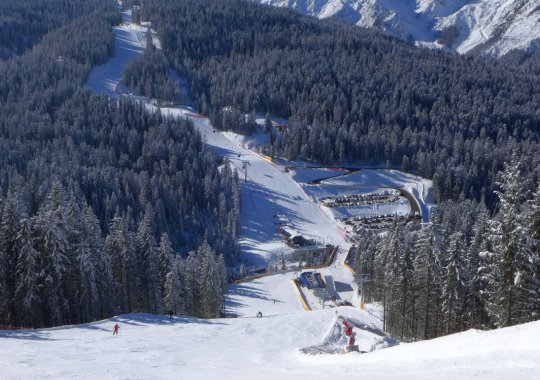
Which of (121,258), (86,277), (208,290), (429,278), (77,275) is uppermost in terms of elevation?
(429,278)

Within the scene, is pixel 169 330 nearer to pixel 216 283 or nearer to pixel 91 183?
pixel 216 283

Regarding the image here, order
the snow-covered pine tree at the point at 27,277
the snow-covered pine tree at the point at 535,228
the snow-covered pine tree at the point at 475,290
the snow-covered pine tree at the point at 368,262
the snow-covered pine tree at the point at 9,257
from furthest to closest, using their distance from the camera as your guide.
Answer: the snow-covered pine tree at the point at 368,262 → the snow-covered pine tree at the point at 475,290 → the snow-covered pine tree at the point at 9,257 → the snow-covered pine tree at the point at 27,277 → the snow-covered pine tree at the point at 535,228

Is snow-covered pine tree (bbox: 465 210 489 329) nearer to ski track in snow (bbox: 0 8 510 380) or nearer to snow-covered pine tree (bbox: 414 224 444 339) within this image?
snow-covered pine tree (bbox: 414 224 444 339)

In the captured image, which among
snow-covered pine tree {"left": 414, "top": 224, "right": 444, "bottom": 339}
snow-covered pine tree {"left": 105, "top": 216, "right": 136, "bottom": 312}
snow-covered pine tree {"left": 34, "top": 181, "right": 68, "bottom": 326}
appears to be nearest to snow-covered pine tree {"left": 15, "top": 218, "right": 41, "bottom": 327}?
snow-covered pine tree {"left": 34, "top": 181, "right": 68, "bottom": 326}

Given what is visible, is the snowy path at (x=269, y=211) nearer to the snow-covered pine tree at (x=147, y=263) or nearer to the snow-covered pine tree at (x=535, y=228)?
the snow-covered pine tree at (x=147, y=263)

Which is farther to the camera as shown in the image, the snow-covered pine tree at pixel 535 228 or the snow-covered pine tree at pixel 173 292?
the snow-covered pine tree at pixel 173 292

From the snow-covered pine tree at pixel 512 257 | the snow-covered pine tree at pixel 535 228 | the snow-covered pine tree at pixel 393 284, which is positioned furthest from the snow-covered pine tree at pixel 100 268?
the snow-covered pine tree at pixel 535 228

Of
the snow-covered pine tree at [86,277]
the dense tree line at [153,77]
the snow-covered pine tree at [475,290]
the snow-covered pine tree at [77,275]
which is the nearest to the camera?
the snow-covered pine tree at [475,290]

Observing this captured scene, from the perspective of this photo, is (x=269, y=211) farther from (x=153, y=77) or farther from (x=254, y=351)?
(x=153, y=77)

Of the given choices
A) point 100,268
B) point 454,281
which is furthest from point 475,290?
point 100,268
